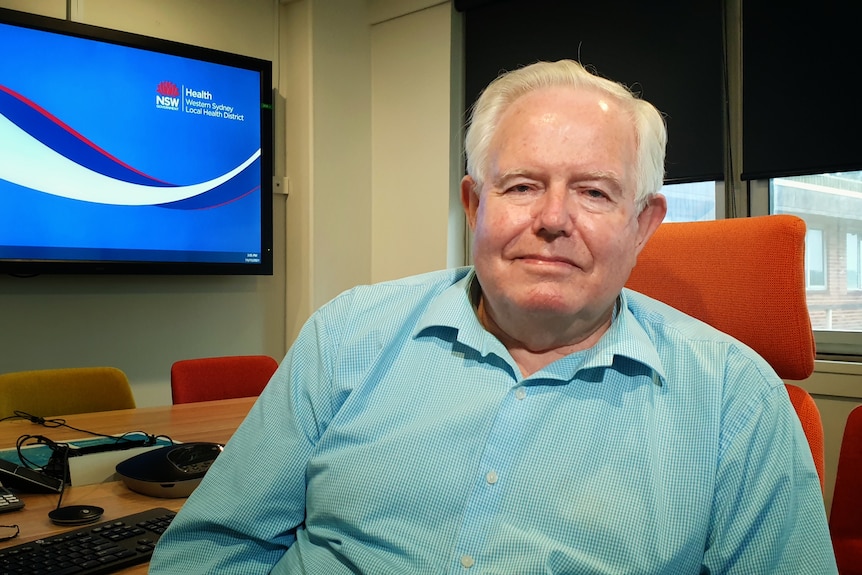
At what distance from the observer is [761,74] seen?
320 centimetres

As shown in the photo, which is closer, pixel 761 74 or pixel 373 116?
pixel 761 74

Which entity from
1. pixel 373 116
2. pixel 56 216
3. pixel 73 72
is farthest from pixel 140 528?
pixel 373 116

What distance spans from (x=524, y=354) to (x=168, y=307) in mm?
3098

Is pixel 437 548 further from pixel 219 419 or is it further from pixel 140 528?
pixel 219 419

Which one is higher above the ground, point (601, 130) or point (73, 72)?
point (73, 72)

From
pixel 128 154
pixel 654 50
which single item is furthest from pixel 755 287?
pixel 128 154

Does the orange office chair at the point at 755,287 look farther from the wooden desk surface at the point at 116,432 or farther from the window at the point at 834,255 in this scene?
the window at the point at 834,255

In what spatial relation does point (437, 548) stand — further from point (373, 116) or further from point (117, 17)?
point (373, 116)

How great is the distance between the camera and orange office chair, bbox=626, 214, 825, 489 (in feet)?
4.25

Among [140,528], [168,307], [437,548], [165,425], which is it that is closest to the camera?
[437,548]

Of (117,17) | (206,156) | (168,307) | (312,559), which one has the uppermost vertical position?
(117,17)

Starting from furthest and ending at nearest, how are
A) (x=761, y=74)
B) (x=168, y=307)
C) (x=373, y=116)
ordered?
(x=373, y=116)
(x=168, y=307)
(x=761, y=74)

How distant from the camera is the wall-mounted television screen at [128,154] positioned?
326 cm

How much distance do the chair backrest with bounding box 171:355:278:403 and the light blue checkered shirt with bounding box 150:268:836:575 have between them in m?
1.72
